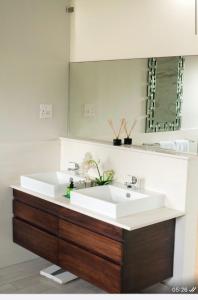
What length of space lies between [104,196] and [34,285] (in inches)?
34.4

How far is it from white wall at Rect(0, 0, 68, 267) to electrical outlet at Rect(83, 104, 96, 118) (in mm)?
194

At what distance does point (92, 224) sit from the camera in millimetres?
2490

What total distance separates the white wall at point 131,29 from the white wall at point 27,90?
18 cm

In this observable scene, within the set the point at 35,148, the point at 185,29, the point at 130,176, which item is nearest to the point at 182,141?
the point at 130,176

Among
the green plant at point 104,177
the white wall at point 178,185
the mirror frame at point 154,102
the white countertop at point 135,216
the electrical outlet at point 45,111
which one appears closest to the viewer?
the white countertop at point 135,216

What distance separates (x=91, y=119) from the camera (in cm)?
337

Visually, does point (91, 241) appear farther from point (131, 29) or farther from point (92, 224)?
point (131, 29)

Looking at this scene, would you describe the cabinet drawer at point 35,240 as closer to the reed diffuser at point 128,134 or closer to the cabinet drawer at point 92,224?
the cabinet drawer at point 92,224

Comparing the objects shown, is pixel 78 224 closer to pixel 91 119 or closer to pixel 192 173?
pixel 192 173

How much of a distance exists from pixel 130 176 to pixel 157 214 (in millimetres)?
451

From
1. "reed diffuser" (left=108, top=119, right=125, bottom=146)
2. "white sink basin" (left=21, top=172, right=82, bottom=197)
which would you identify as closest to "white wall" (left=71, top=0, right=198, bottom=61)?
"reed diffuser" (left=108, top=119, right=125, bottom=146)

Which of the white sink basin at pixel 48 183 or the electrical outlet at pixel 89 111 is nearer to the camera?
the white sink basin at pixel 48 183

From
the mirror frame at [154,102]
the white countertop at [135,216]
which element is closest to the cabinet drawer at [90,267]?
the white countertop at [135,216]

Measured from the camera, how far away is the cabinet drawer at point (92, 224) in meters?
2.33
